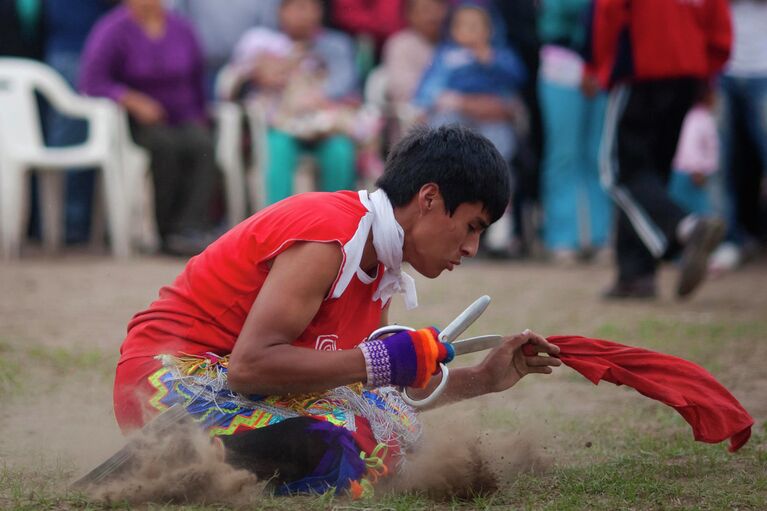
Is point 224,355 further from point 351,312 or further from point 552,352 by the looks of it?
point 552,352

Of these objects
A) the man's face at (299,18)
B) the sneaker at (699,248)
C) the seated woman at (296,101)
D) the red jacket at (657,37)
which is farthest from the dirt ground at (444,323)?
the man's face at (299,18)

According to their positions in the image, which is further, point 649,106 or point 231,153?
point 231,153

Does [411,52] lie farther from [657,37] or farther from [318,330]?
[318,330]

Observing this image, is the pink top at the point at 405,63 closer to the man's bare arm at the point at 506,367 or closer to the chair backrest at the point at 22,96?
the chair backrest at the point at 22,96

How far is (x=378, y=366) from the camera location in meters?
3.09

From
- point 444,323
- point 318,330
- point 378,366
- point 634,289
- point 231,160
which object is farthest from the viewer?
point 231,160

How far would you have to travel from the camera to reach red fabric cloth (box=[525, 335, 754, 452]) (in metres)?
3.47

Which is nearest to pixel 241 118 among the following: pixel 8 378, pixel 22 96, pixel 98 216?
pixel 98 216

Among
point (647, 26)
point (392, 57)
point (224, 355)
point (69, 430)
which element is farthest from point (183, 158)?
point (224, 355)

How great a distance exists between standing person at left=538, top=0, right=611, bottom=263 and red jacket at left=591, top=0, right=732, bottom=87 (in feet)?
6.42

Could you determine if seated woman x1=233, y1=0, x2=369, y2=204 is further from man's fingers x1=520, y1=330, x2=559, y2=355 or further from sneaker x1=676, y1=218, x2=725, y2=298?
man's fingers x1=520, y1=330, x2=559, y2=355

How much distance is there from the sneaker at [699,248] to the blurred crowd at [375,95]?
1942 mm

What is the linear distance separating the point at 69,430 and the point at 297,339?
3.92 feet

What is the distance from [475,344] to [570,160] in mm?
6067
